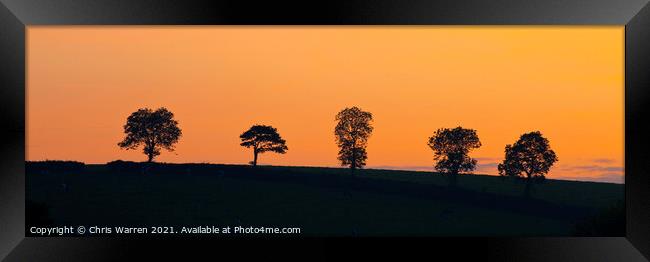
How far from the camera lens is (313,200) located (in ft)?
35.3

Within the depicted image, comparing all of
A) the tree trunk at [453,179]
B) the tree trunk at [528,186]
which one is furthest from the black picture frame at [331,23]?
the tree trunk at [453,179]

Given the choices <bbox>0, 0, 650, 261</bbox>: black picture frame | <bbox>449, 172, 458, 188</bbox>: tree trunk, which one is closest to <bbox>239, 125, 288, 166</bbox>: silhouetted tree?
<bbox>0, 0, 650, 261</bbox>: black picture frame

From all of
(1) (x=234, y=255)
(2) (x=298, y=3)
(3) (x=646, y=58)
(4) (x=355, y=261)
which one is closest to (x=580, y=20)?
(3) (x=646, y=58)

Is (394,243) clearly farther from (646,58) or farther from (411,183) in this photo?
(411,183)

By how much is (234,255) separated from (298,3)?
8.80 ft

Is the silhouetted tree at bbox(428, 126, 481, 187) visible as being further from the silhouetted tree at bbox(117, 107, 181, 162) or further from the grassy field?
the silhouetted tree at bbox(117, 107, 181, 162)

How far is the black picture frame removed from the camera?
7.58m

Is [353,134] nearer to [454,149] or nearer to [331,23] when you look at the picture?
[454,149]

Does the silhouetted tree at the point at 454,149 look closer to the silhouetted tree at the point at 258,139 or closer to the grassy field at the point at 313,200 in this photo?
the grassy field at the point at 313,200

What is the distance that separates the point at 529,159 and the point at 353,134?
2691 millimetres

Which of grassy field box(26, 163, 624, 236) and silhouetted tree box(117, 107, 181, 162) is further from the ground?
silhouetted tree box(117, 107, 181, 162)

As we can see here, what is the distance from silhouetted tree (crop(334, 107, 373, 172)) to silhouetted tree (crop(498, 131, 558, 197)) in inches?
77.1

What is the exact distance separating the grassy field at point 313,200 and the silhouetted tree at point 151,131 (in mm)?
393

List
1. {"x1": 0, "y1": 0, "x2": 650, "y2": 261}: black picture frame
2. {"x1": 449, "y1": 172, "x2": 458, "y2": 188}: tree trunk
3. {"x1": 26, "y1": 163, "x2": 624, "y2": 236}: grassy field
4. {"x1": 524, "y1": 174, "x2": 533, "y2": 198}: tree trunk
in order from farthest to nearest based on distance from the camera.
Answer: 1. {"x1": 449, "y1": 172, "x2": 458, "y2": 188}: tree trunk
2. {"x1": 524, "y1": 174, "x2": 533, "y2": 198}: tree trunk
3. {"x1": 26, "y1": 163, "x2": 624, "y2": 236}: grassy field
4. {"x1": 0, "y1": 0, "x2": 650, "y2": 261}: black picture frame
